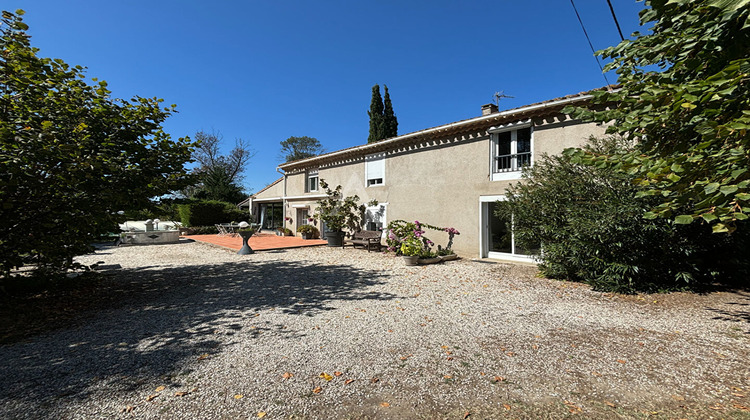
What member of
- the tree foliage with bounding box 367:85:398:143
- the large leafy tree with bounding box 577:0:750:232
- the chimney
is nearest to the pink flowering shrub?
the chimney

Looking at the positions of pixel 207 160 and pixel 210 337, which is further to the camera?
pixel 207 160

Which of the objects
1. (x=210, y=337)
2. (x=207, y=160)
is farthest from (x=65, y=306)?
(x=207, y=160)

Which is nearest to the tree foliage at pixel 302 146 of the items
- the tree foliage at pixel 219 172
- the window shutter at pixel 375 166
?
the tree foliage at pixel 219 172

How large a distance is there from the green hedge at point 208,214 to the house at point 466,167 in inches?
563

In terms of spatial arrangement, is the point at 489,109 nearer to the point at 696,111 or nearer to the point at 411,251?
the point at 411,251

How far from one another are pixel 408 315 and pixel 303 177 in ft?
51.4

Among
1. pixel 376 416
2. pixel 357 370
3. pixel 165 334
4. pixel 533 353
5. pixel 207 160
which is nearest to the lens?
pixel 376 416

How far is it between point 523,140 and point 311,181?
1279cm

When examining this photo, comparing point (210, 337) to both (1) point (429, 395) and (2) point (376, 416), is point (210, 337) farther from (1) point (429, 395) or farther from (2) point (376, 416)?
(1) point (429, 395)

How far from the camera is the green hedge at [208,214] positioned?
77.8 feet

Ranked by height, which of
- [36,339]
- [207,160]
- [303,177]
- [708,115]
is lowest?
[36,339]

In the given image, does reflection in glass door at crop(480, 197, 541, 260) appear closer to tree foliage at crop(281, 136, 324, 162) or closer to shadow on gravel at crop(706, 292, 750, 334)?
shadow on gravel at crop(706, 292, 750, 334)

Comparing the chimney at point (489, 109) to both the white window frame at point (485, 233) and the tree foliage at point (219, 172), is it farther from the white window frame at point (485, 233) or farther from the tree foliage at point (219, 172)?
the tree foliage at point (219, 172)

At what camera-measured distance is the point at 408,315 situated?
5316 millimetres
